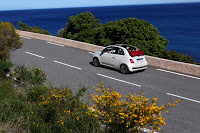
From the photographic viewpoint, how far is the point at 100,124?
20.9ft

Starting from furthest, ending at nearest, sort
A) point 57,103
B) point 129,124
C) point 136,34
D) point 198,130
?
point 136,34 < point 198,130 < point 57,103 < point 129,124

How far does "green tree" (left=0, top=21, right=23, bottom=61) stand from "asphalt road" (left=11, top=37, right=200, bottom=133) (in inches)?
92.8

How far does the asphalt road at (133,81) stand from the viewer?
8.90 m

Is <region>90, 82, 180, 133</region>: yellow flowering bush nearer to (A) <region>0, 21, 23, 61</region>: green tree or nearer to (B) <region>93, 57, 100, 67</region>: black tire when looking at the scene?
(A) <region>0, 21, 23, 61</region>: green tree

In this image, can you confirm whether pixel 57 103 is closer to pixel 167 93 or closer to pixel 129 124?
pixel 129 124

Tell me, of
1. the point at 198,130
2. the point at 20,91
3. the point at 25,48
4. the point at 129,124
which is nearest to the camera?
the point at 129,124

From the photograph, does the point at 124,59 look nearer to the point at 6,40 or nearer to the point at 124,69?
the point at 124,69

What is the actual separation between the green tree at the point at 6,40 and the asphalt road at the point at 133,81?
236cm

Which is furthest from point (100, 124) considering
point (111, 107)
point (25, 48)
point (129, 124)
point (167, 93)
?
point (25, 48)

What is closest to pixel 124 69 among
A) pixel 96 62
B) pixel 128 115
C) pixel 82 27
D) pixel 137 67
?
pixel 137 67

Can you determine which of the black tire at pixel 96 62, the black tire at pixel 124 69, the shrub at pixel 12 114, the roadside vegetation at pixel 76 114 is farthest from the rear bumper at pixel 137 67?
the shrub at pixel 12 114

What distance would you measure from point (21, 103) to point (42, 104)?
0.71 metres

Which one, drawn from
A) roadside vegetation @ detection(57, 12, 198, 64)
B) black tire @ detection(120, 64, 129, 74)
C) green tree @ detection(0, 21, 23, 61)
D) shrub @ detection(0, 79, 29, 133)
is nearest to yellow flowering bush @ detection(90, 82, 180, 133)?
shrub @ detection(0, 79, 29, 133)

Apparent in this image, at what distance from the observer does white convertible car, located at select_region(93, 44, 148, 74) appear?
1361 cm
